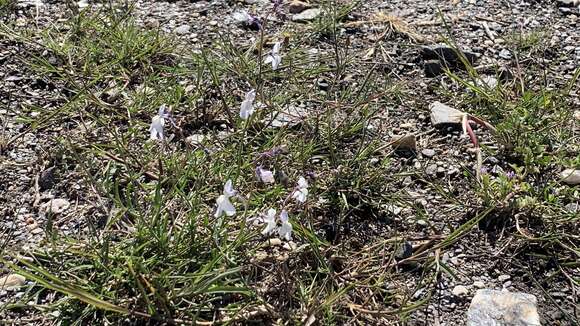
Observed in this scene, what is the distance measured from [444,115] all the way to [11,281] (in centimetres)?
185

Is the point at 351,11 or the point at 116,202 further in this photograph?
the point at 351,11

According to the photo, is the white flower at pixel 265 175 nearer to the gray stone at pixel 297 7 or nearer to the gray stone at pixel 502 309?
the gray stone at pixel 502 309

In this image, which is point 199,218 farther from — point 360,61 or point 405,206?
point 360,61

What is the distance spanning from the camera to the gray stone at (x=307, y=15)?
367cm

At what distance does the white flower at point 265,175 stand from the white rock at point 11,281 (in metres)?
0.83

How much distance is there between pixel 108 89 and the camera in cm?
311

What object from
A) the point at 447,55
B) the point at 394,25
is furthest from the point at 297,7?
the point at 447,55

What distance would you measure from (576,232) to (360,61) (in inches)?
53.2

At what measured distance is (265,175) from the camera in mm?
2352

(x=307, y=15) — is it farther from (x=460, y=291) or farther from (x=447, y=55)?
(x=460, y=291)

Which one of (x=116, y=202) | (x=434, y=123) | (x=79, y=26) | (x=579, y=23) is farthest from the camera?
(x=579, y=23)

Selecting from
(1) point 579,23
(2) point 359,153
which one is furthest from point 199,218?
(1) point 579,23

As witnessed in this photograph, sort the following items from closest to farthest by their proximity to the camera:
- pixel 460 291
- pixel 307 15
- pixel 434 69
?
pixel 460 291 → pixel 434 69 → pixel 307 15

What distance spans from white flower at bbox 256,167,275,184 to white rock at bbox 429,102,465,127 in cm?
83
